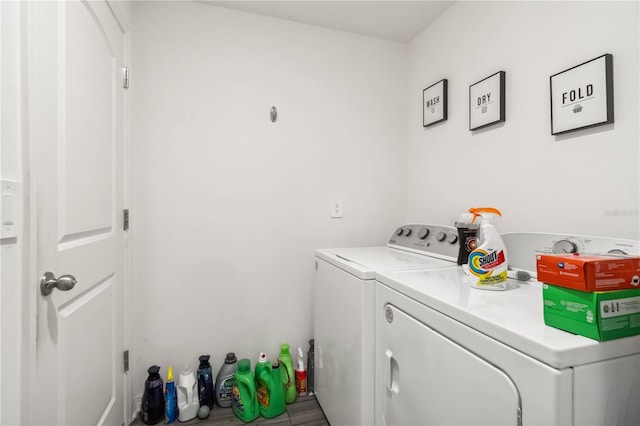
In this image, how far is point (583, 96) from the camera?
1105mm

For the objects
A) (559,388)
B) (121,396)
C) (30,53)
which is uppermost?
(30,53)

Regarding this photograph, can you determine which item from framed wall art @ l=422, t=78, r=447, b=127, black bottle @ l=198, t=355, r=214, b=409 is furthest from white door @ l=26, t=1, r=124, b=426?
framed wall art @ l=422, t=78, r=447, b=127

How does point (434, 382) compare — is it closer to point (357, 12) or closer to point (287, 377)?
point (287, 377)

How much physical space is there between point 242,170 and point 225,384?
1.27 meters

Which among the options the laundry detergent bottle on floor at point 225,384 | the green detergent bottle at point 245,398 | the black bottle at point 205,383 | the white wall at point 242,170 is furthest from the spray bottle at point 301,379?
the black bottle at point 205,383

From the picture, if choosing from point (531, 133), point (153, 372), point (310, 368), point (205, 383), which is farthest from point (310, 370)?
point (531, 133)

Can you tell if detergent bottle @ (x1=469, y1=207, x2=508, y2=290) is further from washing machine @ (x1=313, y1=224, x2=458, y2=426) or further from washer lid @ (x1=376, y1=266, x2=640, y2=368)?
washing machine @ (x1=313, y1=224, x2=458, y2=426)

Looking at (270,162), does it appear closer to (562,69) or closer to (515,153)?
(515,153)

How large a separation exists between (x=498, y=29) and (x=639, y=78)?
0.70 metres

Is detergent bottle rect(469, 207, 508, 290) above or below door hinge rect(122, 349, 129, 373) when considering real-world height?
above

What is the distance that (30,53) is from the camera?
2.66 ft

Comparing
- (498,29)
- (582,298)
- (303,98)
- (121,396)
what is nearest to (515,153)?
(498,29)

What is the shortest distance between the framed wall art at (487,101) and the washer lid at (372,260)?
77cm

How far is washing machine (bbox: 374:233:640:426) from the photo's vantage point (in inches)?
21.5
